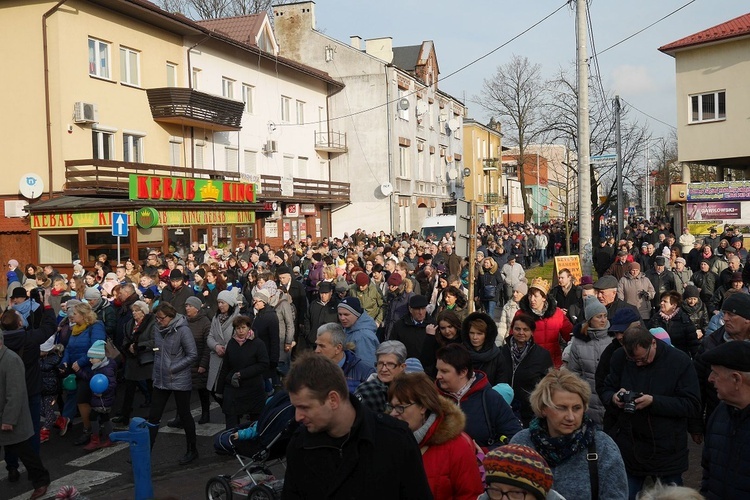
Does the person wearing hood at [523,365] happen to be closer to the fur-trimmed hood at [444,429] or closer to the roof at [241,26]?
the fur-trimmed hood at [444,429]

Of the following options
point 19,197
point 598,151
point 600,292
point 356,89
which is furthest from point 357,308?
point 356,89

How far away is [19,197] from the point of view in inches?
961

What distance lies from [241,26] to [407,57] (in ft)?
70.4

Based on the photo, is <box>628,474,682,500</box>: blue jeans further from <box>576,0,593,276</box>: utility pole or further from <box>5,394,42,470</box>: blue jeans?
<box>576,0,593,276</box>: utility pole

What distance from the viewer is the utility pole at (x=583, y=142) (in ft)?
51.6

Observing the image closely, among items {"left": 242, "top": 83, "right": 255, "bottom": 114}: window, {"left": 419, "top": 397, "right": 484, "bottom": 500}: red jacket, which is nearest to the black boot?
{"left": 419, "top": 397, "right": 484, "bottom": 500}: red jacket

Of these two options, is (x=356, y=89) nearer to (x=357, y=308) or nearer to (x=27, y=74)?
(x=27, y=74)

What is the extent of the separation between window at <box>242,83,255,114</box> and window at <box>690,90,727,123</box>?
1945cm

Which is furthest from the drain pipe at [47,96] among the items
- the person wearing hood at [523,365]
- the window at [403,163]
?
the window at [403,163]

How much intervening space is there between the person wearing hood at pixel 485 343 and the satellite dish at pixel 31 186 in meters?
21.1

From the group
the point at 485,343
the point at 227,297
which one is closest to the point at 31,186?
the point at 227,297

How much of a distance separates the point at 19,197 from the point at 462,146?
145 ft

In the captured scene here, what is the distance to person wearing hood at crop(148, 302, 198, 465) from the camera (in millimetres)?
8250

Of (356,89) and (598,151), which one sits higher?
(356,89)
